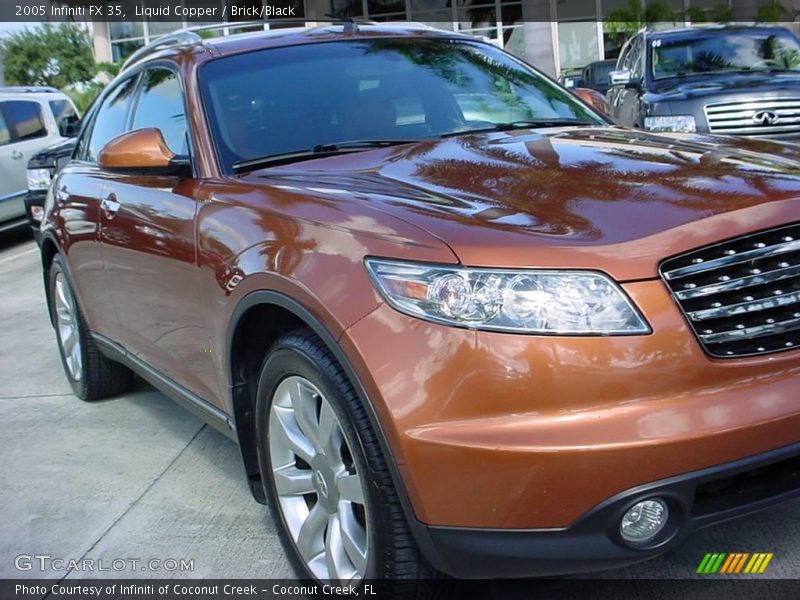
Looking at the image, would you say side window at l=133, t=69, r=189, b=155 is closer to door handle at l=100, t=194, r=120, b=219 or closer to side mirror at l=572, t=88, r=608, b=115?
door handle at l=100, t=194, r=120, b=219

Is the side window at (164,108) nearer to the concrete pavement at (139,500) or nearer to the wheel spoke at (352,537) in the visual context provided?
the concrete pavement at (139,500)

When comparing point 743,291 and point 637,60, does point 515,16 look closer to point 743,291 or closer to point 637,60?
point 637,60

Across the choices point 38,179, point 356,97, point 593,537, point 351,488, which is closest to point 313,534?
point 351,488

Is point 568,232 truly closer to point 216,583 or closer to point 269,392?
point 269,392

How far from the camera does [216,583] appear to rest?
125 inches

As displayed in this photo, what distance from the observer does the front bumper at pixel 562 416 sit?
7.17ft

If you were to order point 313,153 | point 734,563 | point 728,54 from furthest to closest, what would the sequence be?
point 728,54 < point 313,153 < point 734,563

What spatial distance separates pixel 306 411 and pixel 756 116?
657cm

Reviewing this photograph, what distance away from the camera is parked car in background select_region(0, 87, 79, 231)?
37.8ft

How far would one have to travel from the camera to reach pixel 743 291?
2.34 meters

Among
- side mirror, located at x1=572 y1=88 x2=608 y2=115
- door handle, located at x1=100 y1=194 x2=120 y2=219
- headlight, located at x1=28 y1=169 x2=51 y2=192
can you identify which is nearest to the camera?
door handle, located at x1=100 y1=194 x2=120 y2=219

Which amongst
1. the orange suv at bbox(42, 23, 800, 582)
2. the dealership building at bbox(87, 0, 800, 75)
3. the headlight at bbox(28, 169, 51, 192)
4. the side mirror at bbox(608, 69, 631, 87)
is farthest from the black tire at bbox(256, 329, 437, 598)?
the dealership building at bbox(87, 0, 800, 75)

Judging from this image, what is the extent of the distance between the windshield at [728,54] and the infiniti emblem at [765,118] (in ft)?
3.42

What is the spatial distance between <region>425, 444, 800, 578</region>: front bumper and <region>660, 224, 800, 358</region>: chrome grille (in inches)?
11.0
